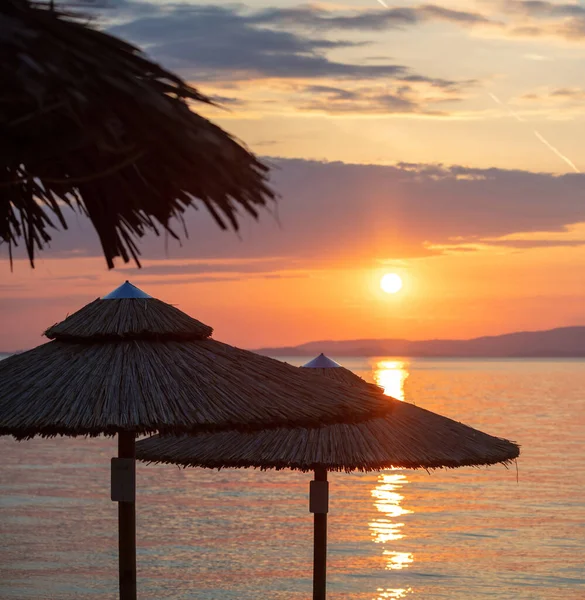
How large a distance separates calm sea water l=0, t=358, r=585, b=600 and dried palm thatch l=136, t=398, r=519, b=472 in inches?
661

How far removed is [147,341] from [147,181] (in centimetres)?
345

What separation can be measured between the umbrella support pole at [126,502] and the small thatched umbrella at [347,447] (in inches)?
81.8

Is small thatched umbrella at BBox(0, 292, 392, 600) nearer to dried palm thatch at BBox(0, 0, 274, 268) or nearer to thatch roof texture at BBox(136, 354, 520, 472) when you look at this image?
thatch roof texture at BBox(136, 354, 520, 472)

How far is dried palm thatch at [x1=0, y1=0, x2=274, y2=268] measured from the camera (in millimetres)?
4199

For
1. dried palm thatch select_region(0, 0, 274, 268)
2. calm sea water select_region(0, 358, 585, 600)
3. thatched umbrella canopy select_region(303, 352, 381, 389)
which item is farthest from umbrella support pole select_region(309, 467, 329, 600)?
calm sea water select_region(0, 358, 585, 600)

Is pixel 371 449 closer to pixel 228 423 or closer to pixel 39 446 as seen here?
pixel 228 423

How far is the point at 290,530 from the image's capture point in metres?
38.5

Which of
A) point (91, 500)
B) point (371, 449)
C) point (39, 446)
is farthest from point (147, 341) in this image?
point (39, 446)

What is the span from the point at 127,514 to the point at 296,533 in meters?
29.8

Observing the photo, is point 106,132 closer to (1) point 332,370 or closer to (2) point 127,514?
(2) point 127,514

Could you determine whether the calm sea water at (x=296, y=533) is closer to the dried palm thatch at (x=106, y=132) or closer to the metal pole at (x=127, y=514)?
the metal pole at (x=127, y=514)

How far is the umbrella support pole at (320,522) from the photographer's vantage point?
1120 centimetres

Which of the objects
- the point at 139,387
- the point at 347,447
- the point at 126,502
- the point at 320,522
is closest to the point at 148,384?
the point at 139,387

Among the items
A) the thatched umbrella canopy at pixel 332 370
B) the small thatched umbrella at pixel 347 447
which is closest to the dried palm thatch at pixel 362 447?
the small thatched umbrella at pixel 347 447
